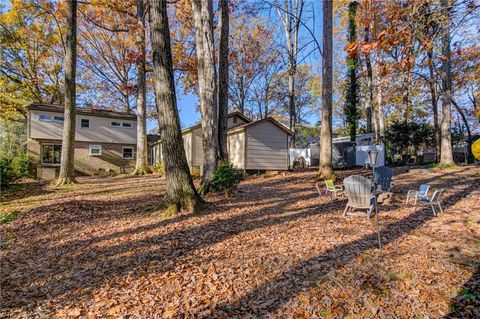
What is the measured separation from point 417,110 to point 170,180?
30639 millimetres

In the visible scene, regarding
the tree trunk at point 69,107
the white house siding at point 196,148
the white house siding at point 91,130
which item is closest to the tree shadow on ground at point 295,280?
the tree trunk at point 69,107

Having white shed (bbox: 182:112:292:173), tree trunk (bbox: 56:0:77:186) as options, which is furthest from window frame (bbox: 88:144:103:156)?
tree trunk (bbox: 56:0:77:186)

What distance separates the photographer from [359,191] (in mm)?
5672

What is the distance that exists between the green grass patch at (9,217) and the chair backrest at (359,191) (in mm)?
7675

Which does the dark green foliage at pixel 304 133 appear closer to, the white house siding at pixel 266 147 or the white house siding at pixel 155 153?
the white house siding at pixel 155 153

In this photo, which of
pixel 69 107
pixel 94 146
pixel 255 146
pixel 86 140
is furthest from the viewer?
pixel 94 146

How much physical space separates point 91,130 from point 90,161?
2.51 metres

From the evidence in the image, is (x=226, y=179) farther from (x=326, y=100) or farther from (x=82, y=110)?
(x=82, y=110)

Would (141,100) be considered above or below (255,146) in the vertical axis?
above

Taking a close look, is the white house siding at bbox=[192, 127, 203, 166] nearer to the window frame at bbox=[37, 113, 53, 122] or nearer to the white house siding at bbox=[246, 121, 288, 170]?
the white house siding at bbox=[246, 121, 288, 170]

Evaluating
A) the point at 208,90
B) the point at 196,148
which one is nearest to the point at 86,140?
the point at 196,148

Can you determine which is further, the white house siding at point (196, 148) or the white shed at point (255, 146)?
the white house siding at point (196, 148)

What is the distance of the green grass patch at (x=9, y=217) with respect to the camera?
5.74 metres

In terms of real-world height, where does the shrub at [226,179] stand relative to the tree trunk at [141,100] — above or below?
below
